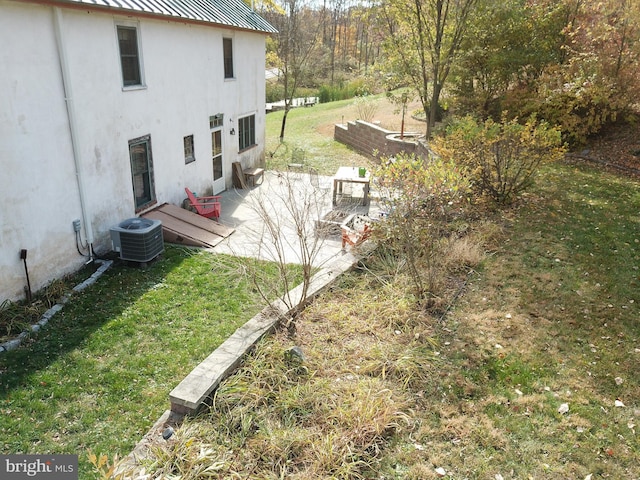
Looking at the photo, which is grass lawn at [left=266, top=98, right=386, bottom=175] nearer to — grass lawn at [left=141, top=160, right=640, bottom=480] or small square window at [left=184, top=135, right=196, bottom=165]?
small square window at [left=184, top=135, right=196, bottom=165]

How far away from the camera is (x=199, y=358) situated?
5.75 m

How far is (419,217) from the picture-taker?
24.7ft

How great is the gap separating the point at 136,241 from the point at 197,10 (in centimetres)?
601

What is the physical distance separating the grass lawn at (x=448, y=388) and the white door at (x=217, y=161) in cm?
709

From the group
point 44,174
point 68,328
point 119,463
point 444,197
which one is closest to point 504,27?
point 444,197

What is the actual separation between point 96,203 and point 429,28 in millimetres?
12570

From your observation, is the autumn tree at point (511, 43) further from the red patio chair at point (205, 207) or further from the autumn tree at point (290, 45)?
the red patio chair at point (205, 207)

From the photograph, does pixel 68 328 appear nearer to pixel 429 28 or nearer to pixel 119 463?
pixel 119 463

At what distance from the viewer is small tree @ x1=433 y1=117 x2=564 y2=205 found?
9.33 meters

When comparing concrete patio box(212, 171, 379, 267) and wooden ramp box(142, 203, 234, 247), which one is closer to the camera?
concrete patio box(212, 171, 379, 267)

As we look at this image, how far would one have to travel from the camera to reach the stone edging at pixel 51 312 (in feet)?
19.3

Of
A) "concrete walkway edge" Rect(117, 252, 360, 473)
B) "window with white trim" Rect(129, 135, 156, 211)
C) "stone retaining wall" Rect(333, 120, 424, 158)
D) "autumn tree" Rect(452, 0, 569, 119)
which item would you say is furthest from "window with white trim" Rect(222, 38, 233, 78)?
"concrete walkway edge" Rect(117, 252, 360, 473)

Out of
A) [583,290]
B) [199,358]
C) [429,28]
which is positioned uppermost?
[429,28]

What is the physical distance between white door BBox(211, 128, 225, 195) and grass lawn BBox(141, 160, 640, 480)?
7092 millimetres
